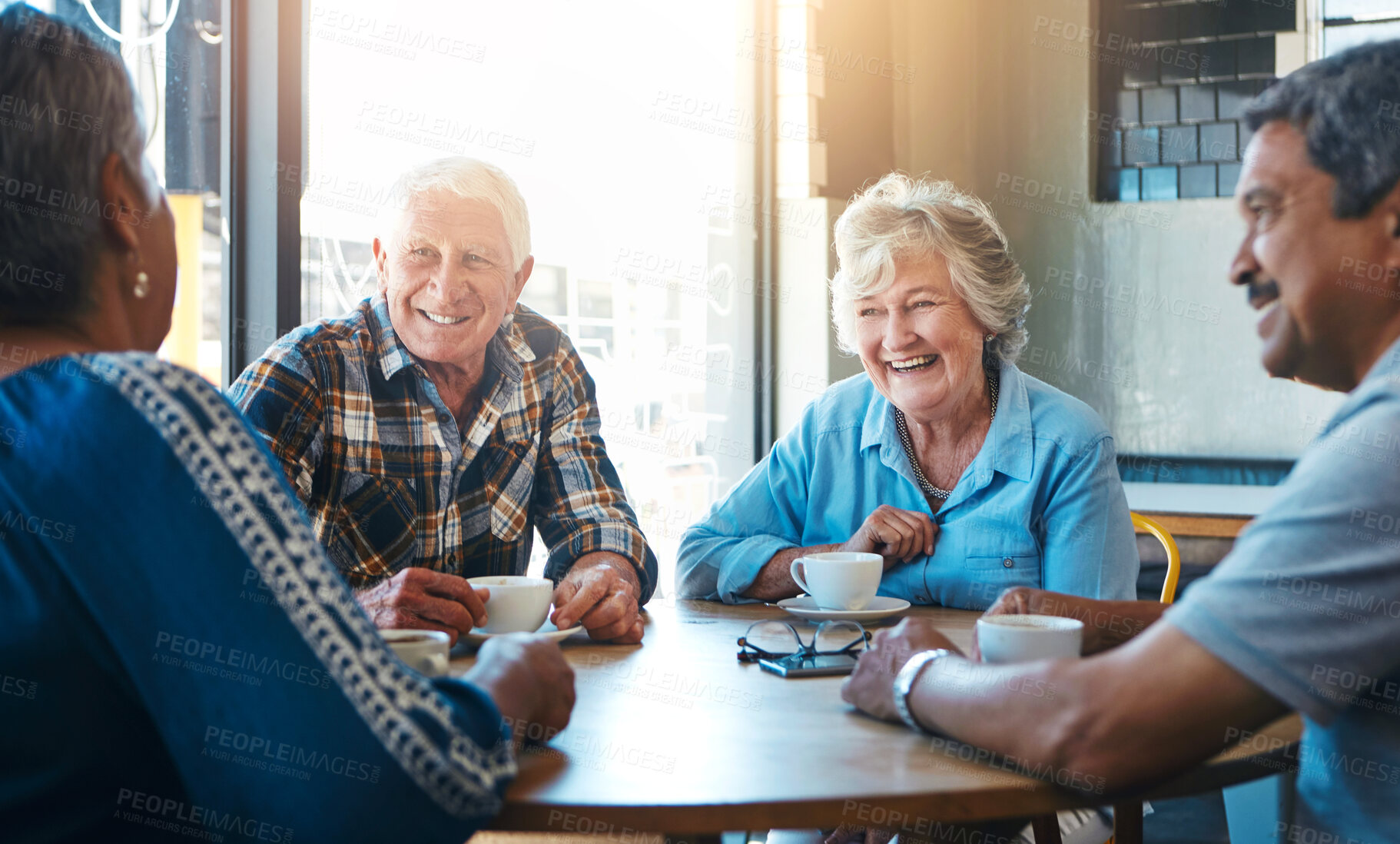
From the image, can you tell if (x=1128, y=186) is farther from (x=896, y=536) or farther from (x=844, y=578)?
(x=844, y=578)

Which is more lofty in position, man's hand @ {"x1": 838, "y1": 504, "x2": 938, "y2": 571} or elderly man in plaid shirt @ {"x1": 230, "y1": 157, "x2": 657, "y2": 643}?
elderly man in plaid shirt @ {"x1": 230, "y1": 157, "x2": 657, "y2": 643}

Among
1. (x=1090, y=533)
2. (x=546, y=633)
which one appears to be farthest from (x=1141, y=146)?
(x=546, y=633)

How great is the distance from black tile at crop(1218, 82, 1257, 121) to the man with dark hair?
3.77 metres

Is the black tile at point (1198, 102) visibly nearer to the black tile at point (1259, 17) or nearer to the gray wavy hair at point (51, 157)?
the black tile at point (1259, 17)

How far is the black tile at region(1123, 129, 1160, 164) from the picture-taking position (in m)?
4.52

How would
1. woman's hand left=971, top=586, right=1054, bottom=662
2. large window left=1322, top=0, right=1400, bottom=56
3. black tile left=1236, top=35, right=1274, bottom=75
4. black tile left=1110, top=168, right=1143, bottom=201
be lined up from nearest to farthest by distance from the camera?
woman's hand left=971, top=586, right=1054, bottom=662 → large window left=1322, top=0, right=1400, bottom=56 → black tile left=1236, top=35, right=1274, bottom=75 → black tile left=1110, top=168, right=1143, bottom=201

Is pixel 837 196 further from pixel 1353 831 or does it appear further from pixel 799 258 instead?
pixel 1353 831

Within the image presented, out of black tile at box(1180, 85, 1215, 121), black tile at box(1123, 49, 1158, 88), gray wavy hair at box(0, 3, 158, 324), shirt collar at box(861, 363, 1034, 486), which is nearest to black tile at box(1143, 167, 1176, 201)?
black tile at box(1180, 85, 1215, 121)

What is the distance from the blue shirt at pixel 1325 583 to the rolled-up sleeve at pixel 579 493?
44.0 inches

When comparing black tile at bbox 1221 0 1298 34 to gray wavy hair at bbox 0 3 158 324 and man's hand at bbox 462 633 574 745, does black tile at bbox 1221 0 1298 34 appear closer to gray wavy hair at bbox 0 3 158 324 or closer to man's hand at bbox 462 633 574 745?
man's hand at bbox 462 633 574 745

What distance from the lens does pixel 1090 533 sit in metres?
1.79

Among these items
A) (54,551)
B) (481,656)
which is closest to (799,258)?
(481,656)

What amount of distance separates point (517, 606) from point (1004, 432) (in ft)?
2.98

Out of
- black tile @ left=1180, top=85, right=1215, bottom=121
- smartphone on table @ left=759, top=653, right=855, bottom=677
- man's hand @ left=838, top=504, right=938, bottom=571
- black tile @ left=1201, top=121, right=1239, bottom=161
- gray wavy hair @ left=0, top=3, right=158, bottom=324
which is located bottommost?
smartphone on table @ left=759, top=653, right=855, bottom=677
